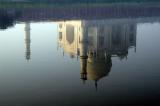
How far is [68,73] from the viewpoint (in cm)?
1019

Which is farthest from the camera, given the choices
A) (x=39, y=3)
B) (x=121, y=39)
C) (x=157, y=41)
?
(x=39, y=3)

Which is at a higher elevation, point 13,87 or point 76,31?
point 76,31

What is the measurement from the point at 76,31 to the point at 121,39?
11.6ft

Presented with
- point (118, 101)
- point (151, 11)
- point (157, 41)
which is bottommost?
point (118, 101)

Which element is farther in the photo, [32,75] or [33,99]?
[32,75]

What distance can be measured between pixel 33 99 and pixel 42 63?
12.2ft

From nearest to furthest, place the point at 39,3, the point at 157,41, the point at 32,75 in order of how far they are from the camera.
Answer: the point at 32,75 → the point at 157,41 → the point at 39,3

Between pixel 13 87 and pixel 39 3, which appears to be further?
pixel 39 3

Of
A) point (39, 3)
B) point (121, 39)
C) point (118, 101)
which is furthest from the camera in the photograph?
point (39, 3)

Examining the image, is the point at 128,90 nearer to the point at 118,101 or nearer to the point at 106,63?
the point at 118,101

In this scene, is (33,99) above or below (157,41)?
below

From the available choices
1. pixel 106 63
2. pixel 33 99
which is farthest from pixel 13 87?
pixel 106 63

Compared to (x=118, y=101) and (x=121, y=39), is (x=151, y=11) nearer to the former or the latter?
(x=121, y=39)

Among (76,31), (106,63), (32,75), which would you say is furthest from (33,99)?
(76,31)
